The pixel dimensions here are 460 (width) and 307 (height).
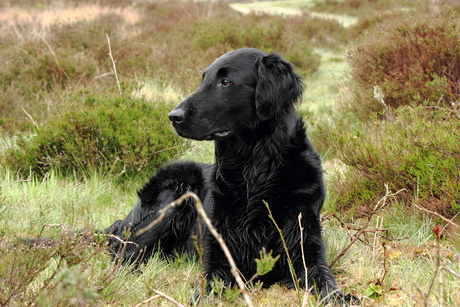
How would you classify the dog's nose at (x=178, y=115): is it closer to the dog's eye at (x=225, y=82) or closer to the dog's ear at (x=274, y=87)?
the dog's eye at (x=225, y=82)

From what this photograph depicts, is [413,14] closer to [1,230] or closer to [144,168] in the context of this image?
[144,168]

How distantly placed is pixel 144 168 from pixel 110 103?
0.78 m

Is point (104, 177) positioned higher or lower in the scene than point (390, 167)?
lower

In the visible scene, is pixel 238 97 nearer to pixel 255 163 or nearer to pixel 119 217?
pixel 255 163

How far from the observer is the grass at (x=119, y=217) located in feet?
6.18

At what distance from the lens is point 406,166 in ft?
10.7

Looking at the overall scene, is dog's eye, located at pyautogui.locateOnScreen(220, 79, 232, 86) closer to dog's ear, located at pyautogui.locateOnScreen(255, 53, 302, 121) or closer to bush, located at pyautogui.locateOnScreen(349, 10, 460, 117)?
dog's ear, located at pyautogui.locateOnScreen(255, 53, 302, 121)

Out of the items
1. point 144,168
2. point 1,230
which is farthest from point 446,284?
point 144,168

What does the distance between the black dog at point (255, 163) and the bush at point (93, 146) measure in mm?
1824

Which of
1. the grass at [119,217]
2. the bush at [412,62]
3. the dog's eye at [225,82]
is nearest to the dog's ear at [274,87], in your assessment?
the dog's eye at [225,82]

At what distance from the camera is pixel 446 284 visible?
2.17 metres

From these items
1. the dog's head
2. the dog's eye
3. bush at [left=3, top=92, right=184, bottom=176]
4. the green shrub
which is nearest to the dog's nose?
the dog's head

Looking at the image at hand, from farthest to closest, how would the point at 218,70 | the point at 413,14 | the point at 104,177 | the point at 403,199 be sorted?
the point at 413,14 → the point at 104,177 → the point at 403,199 → the point at 218,70

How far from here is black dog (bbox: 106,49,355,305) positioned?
2486 mm
